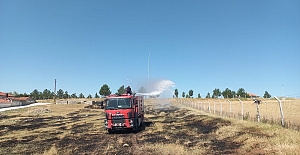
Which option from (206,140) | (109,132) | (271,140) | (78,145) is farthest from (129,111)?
(271,140)

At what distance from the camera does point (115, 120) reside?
19.0 metres

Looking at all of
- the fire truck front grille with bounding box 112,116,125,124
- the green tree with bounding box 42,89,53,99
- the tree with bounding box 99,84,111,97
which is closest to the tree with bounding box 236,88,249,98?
the tree with bounding box 99,84,111,97

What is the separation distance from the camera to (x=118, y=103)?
64.0 ft

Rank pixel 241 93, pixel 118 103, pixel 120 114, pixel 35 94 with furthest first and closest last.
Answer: pixel 35 94
pixel 241 93
pixel 118 103
pixel 120 114

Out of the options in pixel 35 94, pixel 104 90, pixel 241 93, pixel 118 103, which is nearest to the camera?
pixel 118 103

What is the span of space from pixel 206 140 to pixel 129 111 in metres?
6.84

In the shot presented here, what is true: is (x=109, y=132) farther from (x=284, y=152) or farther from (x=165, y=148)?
(x=284, y=152)

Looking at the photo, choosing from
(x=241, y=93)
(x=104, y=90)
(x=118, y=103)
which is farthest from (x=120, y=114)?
(x=104, y=90)

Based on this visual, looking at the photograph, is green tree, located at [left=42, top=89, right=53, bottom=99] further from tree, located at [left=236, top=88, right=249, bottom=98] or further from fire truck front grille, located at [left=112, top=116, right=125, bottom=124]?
fire truck front grille, located at [left=112, top=116, right=125, bottom=124]

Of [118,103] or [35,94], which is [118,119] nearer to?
[118,103]

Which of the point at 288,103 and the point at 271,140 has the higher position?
the point at 288,103

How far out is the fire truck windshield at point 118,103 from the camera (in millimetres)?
19328

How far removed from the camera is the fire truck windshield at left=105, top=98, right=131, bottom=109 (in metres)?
19.3

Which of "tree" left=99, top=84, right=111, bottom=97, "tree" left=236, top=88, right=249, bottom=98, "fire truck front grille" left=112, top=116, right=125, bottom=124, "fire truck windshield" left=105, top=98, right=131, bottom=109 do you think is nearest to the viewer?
"fire truck front grille" left=112, top=116, right=125, bottom=124
